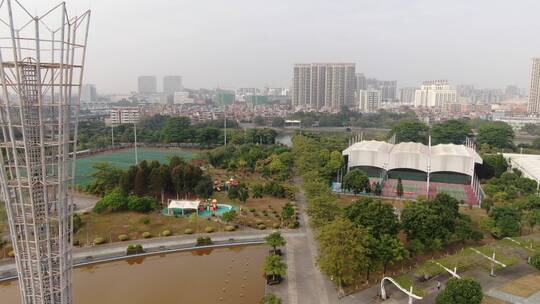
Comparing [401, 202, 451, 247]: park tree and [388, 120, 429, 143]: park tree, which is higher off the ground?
[388, 120, 429, 143]: park tree

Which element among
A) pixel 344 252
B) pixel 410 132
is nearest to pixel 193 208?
pixel 344 252

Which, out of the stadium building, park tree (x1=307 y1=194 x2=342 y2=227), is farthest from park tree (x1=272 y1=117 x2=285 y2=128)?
park tree (x1=307 y1=194 x2=342 y2=227)

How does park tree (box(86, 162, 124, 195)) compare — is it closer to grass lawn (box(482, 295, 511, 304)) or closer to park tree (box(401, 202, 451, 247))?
park tree (box(401, 202, 451, 247))

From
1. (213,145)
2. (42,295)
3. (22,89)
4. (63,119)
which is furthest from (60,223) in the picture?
(213,145)

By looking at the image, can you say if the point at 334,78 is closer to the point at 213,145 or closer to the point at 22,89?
the point at 213,145

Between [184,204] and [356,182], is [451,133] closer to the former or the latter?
[356,182]

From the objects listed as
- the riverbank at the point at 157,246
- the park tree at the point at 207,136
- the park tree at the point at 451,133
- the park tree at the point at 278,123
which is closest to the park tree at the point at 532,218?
the riverbank at the point at 157,246
